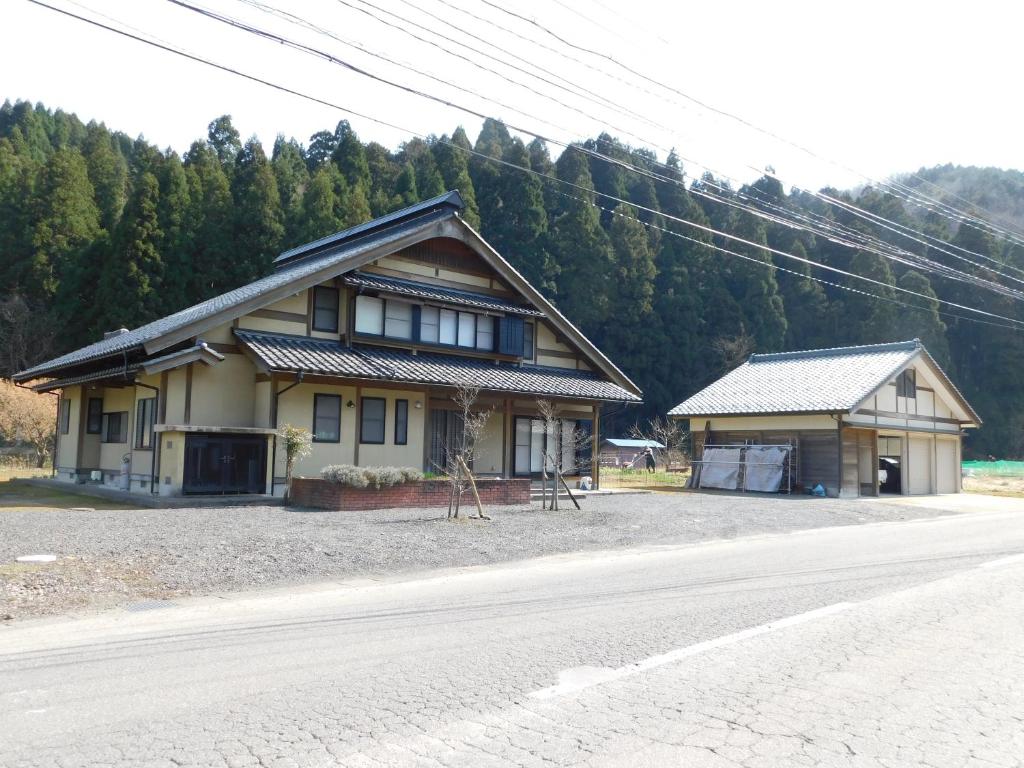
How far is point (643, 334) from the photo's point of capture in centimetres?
5934

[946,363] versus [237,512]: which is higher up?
[946,363]

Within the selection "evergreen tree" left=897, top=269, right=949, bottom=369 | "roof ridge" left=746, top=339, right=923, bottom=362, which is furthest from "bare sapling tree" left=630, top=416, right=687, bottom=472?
"evergreen tree" left=897, top=269, right=949, bottom=369

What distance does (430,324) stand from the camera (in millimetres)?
23922

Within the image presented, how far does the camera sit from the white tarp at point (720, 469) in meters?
31.1

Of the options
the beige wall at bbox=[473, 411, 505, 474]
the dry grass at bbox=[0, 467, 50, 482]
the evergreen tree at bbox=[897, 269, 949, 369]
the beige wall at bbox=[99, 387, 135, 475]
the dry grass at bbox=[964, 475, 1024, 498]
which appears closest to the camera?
the beige wall at bbox=[99, 387, 135, 475]

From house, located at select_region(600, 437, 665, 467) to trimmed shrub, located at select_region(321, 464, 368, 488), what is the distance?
116 ft

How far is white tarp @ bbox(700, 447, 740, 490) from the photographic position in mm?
31109

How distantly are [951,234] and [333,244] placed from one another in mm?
60369

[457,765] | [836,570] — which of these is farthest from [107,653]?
[836,570]

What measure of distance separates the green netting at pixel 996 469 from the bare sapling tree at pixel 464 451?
37.9 meters

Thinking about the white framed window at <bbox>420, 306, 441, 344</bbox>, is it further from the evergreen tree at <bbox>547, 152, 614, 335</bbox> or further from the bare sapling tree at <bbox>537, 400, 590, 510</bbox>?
the evergreen tree at <bbox>547, 152, 614, 335</bbox>

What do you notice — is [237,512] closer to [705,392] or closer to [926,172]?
[705,392]

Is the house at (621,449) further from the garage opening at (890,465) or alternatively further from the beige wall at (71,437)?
the beige wall at (71,437)

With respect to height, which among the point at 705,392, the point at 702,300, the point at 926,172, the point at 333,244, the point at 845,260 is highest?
the point at 926,172
